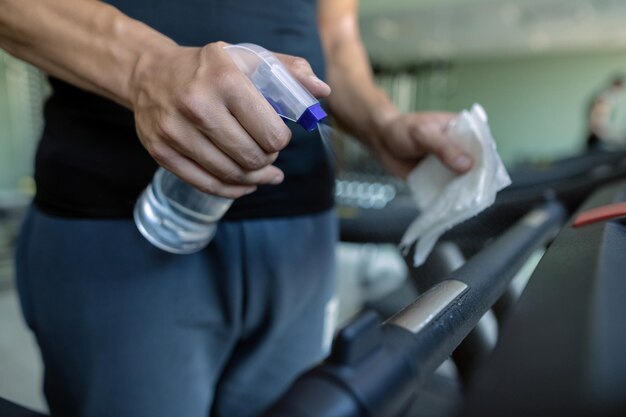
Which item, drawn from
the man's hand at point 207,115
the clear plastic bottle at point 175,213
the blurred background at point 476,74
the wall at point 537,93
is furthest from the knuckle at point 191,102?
the wall at point 537,93

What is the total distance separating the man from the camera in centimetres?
35

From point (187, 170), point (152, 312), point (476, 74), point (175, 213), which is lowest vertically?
point (476, 74)

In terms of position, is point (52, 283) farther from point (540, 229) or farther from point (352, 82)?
point (540, 229)

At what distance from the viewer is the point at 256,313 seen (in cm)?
57

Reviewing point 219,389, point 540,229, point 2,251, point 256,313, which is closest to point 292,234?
point 256,313

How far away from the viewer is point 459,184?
0.53m

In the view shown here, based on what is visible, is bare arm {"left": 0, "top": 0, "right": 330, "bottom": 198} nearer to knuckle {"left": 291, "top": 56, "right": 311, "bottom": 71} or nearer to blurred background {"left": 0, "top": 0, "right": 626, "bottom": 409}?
knuckle {"left": 291, "top": 56, "right": 311, "bottom": 71}

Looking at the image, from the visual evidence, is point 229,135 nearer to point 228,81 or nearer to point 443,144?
point 228,81

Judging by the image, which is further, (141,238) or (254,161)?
(141,238)

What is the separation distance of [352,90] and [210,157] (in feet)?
1.50

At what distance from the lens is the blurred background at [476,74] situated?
4.04 meters

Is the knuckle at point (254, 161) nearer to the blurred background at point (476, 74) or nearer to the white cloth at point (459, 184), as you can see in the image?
the white cloth at point (459, 184)

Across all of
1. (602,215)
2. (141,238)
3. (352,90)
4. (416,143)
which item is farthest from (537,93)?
(141,238)

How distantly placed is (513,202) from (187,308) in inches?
19.3
